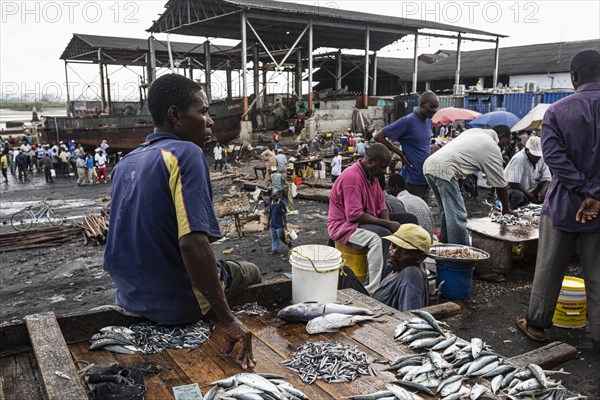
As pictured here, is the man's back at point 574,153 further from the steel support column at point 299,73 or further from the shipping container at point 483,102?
the steel support column at point 299,73

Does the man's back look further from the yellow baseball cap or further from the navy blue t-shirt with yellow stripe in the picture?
the navy blue t-shirt with yellow stripe

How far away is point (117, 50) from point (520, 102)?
2905 centimetres

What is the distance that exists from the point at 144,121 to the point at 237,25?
8.87 m

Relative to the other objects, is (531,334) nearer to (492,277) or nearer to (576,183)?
(576,183)

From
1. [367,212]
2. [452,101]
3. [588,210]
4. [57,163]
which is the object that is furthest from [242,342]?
[452,101]

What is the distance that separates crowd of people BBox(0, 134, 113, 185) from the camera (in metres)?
23.0

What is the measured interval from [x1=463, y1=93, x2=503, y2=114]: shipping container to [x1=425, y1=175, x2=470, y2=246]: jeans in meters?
23.3

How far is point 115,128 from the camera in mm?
29141

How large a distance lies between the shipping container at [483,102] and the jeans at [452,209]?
23322 mm

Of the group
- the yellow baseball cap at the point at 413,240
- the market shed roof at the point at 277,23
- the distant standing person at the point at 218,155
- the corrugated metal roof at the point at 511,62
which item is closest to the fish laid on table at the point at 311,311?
the yellow baseball cap at the point at 413,240

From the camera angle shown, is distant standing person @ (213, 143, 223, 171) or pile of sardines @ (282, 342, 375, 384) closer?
pile of sardines @ (282, 342, 375, 384)

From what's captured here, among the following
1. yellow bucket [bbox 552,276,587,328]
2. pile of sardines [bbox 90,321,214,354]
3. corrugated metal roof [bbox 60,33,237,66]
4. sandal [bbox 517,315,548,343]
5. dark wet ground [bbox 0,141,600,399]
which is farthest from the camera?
corrugated metal roof [bbox 60,33,237,66]

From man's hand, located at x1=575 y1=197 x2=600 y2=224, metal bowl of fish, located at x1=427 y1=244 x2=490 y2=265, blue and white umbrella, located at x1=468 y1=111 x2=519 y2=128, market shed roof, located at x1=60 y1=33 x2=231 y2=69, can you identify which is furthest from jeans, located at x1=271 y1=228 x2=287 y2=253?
market shed roof, located at x1=60 y1=33 x2=231 y2=69

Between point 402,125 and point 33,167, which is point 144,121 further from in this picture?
point 402,125
